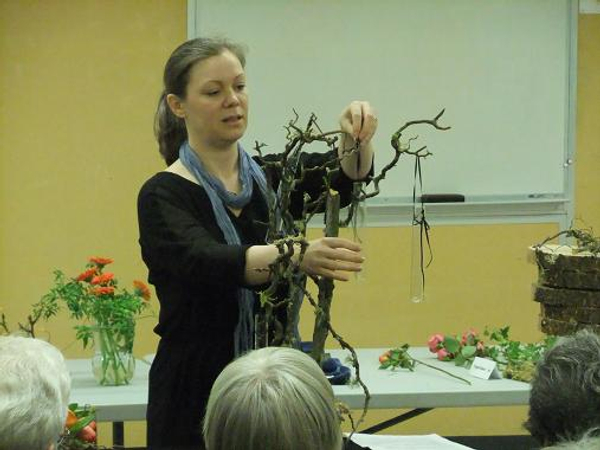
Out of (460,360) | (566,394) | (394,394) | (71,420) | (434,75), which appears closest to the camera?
(566,394)

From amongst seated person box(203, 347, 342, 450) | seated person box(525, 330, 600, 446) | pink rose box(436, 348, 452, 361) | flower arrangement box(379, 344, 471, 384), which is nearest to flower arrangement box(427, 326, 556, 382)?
pink rose box(436, 348, 452, 361)

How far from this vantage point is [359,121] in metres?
2.03

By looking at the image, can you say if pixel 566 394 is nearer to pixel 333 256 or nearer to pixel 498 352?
pixel 333 256

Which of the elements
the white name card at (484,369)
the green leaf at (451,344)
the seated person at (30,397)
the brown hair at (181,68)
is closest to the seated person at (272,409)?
the seated person at (30,397)

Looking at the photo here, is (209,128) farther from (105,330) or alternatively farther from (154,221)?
(105,330)

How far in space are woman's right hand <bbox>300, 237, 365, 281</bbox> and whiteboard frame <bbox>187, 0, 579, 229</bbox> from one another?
3.03m

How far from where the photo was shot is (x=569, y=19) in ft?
16.1

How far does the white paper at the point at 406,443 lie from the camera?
2344 mm

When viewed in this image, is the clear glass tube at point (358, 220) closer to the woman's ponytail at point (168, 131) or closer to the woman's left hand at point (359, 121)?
the woman's left hand at point (359, 121)

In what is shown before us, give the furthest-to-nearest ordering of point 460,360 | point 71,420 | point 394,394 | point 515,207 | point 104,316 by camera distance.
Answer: point 515,207 → point 460,360 → point 104,316 → point 394,394 → point 71,420

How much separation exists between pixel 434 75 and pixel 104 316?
2260 millimetres

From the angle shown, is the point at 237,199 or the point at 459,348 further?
the point at 459,348

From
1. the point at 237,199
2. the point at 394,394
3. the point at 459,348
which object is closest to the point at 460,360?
the point at 459,348

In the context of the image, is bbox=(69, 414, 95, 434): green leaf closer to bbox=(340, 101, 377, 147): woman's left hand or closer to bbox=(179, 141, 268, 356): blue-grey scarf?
bbox=(179, 141, 268, 356): blue-grey scarf
